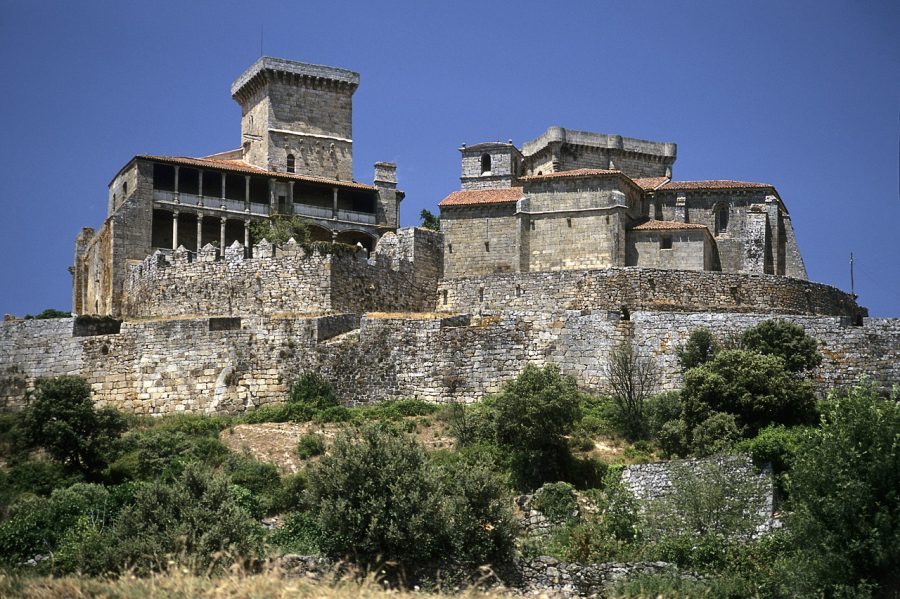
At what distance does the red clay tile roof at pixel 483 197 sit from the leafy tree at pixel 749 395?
2186 cm

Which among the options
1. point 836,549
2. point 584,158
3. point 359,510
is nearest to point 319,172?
point 584,158

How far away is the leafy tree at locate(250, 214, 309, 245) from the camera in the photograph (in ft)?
193

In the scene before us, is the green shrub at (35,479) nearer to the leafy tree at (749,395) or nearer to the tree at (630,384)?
the tree at (630,384)

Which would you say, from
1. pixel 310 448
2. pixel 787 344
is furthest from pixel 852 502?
pixel 310 448

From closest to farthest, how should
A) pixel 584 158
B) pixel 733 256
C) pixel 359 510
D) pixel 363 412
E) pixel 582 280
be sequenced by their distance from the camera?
pixel 359 510 < pixel 363 412 < pixel 582 280 < pixel 733 256 < pixel 584 158

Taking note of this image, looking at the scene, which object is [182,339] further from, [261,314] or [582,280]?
[582,280]

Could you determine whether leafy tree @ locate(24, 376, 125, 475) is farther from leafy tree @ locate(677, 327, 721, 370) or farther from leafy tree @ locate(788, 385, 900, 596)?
leafy tree @ locate(788, 385, 900, 596)

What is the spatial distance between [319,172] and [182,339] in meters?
24.8

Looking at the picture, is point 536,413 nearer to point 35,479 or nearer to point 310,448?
point 310,448

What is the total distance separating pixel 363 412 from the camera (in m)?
46.2

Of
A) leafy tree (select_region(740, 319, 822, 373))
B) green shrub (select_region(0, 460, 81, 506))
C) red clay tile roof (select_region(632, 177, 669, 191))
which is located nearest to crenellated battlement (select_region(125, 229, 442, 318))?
red clay tile roof (select_region(632, 177, 669, 191))

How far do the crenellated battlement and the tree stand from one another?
13003mm

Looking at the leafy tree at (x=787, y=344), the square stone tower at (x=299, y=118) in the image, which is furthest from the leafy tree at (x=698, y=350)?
the square stone tower at (x=299, y=118)

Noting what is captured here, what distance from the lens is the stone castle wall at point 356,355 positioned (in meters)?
47.4
